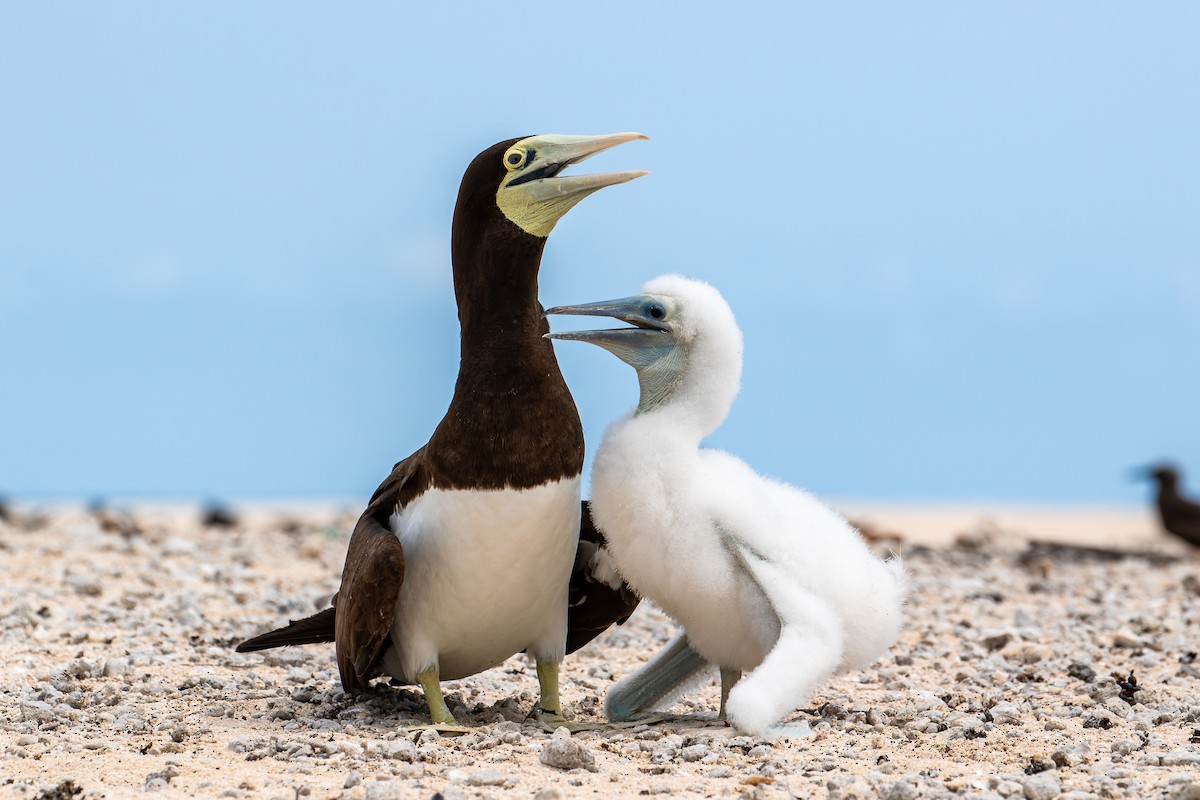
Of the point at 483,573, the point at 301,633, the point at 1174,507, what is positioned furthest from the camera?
the point at 1174,507

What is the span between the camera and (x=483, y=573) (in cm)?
568

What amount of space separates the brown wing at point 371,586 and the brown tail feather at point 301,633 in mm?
295

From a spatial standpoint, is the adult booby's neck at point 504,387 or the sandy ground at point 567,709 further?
the adult booby's neck at point 504,387

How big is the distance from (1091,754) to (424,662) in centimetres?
282

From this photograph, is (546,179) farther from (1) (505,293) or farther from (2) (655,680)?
(2) (655,680)

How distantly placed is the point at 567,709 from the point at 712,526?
161cm

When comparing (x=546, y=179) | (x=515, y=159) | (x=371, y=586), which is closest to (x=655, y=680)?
(x=371, y=586)

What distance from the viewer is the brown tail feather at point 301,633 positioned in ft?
21.6

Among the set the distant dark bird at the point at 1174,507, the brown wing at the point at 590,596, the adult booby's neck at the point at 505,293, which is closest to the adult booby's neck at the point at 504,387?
the adult booby's neck at the point at 505,293

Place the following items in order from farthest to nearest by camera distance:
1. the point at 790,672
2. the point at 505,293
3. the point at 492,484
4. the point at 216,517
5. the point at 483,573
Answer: the point at 216,517
the point at 505,293
the point at 483,573
the point at 492,484
the point at 790,672

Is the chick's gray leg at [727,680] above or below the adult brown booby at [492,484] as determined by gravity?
below

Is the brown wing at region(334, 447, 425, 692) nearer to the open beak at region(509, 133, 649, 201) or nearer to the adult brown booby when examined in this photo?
the adult brown booby

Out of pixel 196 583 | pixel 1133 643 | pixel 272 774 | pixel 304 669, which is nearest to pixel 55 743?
pixel 272 774

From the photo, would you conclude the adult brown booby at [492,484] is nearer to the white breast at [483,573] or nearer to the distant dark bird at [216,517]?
the white breast at [483,573]
